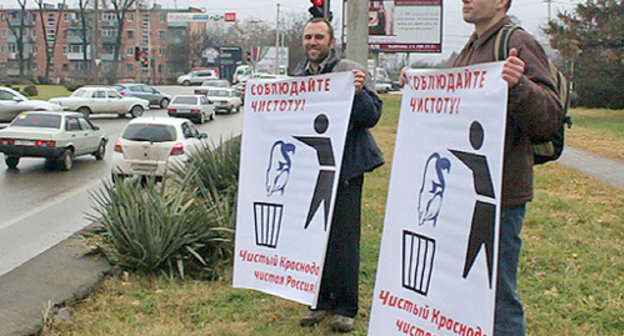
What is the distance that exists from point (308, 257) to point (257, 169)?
2.14 feet

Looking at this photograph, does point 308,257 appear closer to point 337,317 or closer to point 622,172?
point 337,317

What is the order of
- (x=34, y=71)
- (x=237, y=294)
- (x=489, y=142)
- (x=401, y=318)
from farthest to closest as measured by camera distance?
1. (x=34, y=71)
2. (x=237, y=294)
3. (x=401, y=318)
4. (x=489, y=142)

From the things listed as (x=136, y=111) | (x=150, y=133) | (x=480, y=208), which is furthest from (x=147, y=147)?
(x=136, y=111)

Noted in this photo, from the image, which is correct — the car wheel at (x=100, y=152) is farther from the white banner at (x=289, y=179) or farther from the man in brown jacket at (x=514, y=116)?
the man in brown jacket at (x=514, y=116)

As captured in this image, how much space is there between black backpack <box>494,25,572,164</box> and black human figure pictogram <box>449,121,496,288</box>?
12.2 inches

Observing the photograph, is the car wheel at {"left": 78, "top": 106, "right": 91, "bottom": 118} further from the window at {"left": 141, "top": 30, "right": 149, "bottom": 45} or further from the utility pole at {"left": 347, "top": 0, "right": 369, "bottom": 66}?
the window at {"left": 141, "top": 30, "right": 149, "bottom": 45}

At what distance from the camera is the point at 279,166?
4.38 m

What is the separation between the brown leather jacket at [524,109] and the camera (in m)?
2.94

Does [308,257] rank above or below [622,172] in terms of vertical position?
above

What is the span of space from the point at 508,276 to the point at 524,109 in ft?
2.48

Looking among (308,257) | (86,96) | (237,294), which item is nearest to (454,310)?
(308,257)

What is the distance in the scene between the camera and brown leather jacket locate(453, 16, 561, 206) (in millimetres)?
2939

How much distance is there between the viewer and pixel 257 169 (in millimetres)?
4473

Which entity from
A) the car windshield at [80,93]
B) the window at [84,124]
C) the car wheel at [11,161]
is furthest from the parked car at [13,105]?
the car wheel at [11,161]
